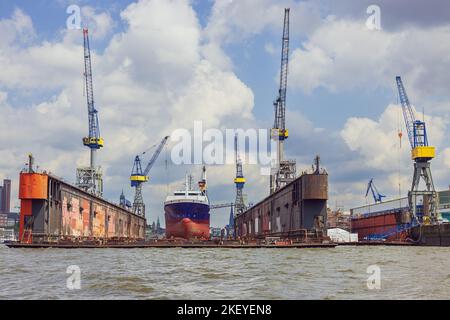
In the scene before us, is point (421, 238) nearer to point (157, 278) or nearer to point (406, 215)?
point (406, 215)

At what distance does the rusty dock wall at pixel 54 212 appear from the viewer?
6456cm

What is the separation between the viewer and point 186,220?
118m

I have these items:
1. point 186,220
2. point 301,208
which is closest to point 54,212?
point 301,208

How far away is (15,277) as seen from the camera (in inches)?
1067

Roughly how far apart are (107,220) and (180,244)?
135 feet

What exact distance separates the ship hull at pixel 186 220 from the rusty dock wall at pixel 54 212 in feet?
83.5

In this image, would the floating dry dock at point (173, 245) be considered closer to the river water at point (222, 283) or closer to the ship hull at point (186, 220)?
the river water at point (222, 283)

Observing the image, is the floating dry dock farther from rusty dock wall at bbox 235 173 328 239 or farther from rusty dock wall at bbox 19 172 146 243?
rusty dock wall at bbox 235 173 328 239

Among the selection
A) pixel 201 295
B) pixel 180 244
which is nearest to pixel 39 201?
pixel 180 244

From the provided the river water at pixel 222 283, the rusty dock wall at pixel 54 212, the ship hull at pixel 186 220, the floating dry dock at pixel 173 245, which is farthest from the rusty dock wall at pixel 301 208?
the river water at pixel 222 283

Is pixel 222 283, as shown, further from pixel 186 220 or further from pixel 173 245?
pixel 186 220

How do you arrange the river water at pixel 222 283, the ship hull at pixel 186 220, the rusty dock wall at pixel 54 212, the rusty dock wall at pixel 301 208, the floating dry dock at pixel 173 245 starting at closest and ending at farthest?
the river water at pixel 222 283, the floating dry dock at pixel 173 245, the rusty dock wall at pixel 54 212, the rusty dock wall at pixel 301 208, the ship hull at pixel 186 220
